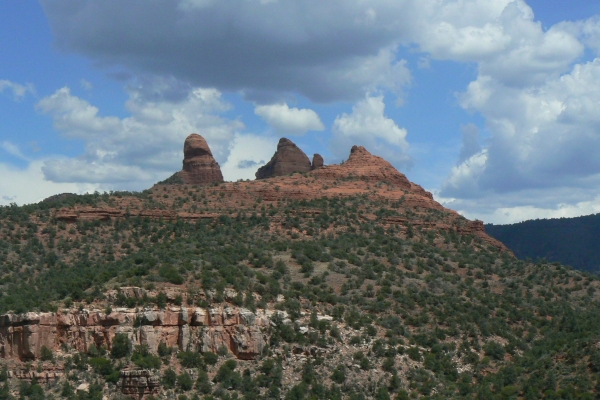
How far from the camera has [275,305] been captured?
188 feet

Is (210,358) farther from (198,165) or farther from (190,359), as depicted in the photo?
(198,165)

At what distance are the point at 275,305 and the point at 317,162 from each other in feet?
153

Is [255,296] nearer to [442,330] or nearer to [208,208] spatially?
[442,330]

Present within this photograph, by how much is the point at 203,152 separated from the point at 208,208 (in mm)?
19375

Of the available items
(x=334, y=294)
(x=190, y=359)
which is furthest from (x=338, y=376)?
(x=334, y=294)

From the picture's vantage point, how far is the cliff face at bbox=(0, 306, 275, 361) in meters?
52.5

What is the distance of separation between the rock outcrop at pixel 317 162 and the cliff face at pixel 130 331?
49.6 metres

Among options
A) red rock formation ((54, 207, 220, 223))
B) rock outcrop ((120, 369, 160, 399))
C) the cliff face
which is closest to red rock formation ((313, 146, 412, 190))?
red rock formation ((54, 207, 220, 223))

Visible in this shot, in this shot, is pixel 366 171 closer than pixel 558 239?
Yes

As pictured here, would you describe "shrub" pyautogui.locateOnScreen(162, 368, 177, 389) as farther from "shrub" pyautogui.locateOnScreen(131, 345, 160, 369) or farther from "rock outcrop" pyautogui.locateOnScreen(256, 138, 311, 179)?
"rock outcrop" pyautogui.locateOnScreen(256, 138, 311, 179)

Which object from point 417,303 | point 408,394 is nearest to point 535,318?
point 417,303

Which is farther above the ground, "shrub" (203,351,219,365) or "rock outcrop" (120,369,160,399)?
"shrub" (203,351,219,365)

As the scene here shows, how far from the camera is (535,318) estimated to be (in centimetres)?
6581

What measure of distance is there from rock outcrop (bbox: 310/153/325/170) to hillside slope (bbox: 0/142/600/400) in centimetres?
1799
